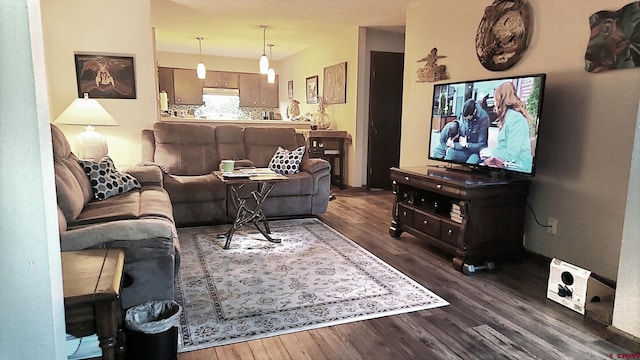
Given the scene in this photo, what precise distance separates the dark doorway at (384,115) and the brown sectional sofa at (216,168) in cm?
148

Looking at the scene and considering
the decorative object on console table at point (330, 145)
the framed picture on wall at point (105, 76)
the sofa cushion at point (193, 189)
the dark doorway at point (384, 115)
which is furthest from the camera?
the decorative object on console table at point (330, 145)

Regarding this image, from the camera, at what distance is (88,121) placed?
419 cm

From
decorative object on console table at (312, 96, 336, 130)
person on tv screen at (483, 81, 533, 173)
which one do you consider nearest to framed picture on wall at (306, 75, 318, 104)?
decorative object on console table at (312, 96, 336, 130)

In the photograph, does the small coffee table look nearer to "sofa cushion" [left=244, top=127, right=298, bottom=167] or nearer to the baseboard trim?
"sofa cushion" [left=244, top=127, right=298, bottom=167]

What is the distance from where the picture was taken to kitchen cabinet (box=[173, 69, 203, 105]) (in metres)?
8.92

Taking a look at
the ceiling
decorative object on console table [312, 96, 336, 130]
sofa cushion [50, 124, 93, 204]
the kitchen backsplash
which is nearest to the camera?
sofa cushion [50, 124, 93, 204]

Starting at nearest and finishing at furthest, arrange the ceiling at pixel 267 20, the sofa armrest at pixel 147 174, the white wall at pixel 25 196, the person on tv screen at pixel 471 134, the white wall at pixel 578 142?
the white wall at pixel 25 196, the white wall at pixel 578 142, the person on tv screen at pixel 471 134, the sofa armrest at pixel 147 174, the ceiling at pixel 267 20

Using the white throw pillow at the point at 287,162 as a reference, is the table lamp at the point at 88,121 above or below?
above

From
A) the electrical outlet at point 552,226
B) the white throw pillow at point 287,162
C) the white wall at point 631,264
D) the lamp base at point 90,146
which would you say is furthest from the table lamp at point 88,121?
the white wall at point 631,264

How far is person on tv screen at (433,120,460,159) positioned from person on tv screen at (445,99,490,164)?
0.05 metres

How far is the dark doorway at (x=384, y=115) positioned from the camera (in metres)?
6.06

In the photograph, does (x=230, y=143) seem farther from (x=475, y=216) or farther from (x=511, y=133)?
(x=511, y=133)

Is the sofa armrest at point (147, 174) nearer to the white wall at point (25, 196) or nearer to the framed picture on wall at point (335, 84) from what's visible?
the white wall at point (25, 196)

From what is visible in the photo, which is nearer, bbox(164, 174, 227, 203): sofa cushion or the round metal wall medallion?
the round metal wall medallion
